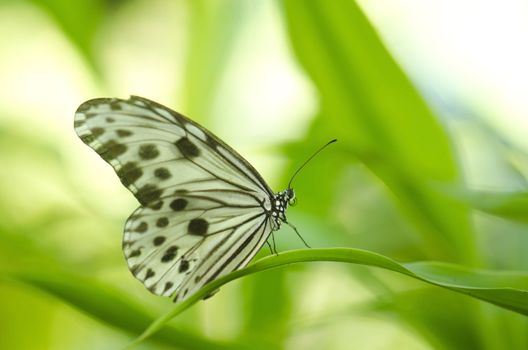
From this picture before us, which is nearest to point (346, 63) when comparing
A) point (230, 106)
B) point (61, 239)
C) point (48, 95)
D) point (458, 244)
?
point (458, 244)

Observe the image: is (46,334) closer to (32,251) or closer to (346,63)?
(32,251)

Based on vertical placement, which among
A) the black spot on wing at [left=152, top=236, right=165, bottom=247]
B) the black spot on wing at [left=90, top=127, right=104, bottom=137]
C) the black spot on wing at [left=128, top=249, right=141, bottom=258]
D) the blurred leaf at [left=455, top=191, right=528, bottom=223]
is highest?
the black spot on wing at [left=90, top=127, right=104, bottom=137]

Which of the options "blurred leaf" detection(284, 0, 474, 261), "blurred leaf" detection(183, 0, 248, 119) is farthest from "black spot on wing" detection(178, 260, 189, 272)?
"blurred leaf" detection(183, 0, 248, 119)

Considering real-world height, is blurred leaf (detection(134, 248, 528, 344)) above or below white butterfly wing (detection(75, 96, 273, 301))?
below

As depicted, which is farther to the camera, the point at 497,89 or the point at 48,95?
the point at 48,95

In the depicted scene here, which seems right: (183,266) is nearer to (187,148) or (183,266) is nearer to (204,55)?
(187,148)

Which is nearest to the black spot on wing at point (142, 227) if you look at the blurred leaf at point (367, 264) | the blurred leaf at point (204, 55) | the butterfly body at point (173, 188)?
the butterfly body at point (173, 188)

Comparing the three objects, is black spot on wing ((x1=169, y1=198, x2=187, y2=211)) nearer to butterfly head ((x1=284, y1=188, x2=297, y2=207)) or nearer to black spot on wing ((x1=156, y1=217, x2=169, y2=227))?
black spot on wing ((x1=156, y1=217, x2=169, y2=227))
